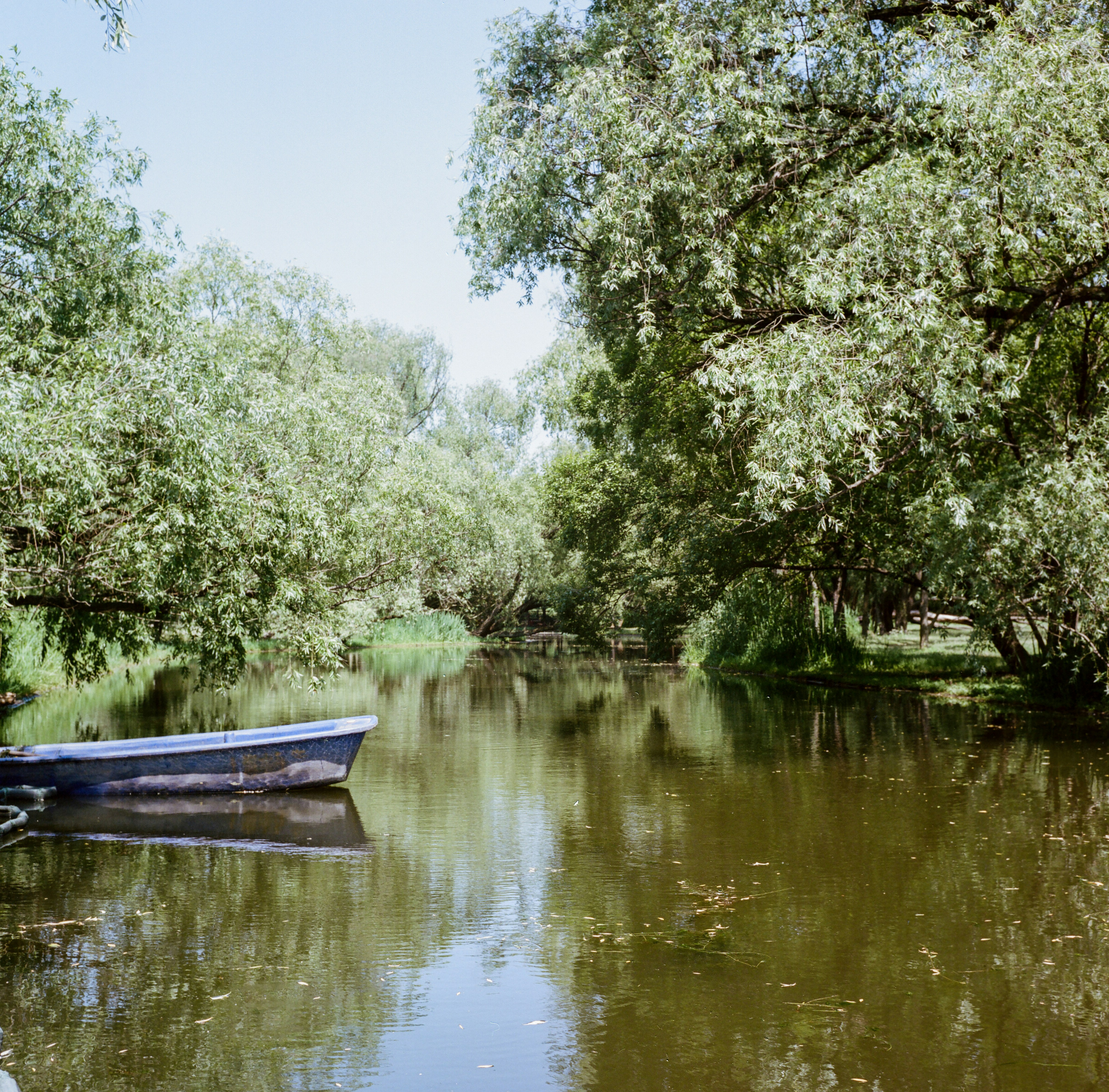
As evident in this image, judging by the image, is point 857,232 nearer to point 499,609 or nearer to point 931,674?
point 931,674

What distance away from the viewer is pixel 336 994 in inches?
249

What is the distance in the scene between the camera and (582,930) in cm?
759

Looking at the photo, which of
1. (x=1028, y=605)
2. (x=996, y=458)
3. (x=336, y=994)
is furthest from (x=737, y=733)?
(x=336, y=994)

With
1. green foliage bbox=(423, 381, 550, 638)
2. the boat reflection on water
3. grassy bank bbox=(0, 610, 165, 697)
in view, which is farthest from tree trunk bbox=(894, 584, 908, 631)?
the boat reflection on water

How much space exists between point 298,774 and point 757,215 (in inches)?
446

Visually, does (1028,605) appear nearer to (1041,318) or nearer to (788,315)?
(1041,318)

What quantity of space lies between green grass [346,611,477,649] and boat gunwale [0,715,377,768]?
3359 cm

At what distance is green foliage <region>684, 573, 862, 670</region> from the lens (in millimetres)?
29547

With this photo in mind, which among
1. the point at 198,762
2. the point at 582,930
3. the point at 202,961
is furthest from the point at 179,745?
the point at 582,930

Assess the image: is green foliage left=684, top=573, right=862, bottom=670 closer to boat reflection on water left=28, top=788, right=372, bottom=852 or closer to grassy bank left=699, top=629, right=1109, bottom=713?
grassy bank left=699, top=629, right=1109, bottom=713

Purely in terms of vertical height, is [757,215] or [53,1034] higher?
[757,215]

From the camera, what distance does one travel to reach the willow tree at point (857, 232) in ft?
44.2

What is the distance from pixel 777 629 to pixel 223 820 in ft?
75.4

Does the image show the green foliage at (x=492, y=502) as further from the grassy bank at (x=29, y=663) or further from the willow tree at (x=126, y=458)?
the willow tree at (x=126, y=458)
